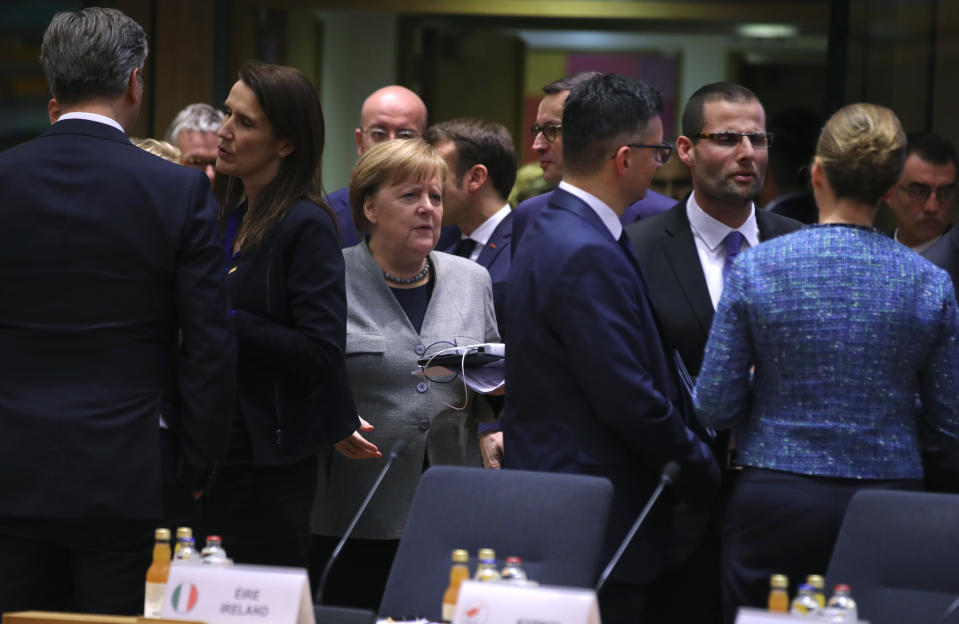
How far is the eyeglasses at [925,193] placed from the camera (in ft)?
13.9

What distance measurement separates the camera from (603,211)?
9.95 ft

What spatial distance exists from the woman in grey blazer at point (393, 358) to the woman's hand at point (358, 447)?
17 centimetres

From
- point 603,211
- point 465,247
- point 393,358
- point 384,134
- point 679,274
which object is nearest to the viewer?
point 603,211

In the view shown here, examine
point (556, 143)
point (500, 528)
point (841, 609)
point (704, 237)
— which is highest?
point (556, 143)

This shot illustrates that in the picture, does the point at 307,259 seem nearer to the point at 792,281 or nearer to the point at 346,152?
the point at 792,281

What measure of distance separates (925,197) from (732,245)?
0.91 m

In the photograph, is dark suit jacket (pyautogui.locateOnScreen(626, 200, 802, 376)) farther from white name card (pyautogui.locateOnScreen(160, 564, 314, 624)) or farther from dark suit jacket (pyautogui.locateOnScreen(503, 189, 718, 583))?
white name card (pyautogui.locateOnScreen(160, 564, 314, 624))

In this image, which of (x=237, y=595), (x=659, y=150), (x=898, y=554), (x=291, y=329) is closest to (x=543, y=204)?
(x=659, y=150)

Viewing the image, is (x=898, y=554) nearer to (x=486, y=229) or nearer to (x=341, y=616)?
(x=341, y=616)

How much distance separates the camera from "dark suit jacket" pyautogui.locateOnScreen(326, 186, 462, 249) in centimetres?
445

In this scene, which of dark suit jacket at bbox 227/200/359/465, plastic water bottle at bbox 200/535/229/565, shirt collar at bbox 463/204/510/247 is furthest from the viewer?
shirt collar at bbox 463/204/510/247

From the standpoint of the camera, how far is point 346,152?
7.62 metres

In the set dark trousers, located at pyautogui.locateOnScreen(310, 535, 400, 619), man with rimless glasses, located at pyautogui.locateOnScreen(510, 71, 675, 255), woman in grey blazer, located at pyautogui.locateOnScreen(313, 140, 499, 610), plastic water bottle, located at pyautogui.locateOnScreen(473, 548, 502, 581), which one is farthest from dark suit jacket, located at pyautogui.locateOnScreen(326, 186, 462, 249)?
plastic water bottle, located at pyautogui.locateOnScreen(473, 548, 502, 581)

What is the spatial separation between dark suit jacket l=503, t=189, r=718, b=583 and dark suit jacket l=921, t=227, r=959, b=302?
1001 millimetres
